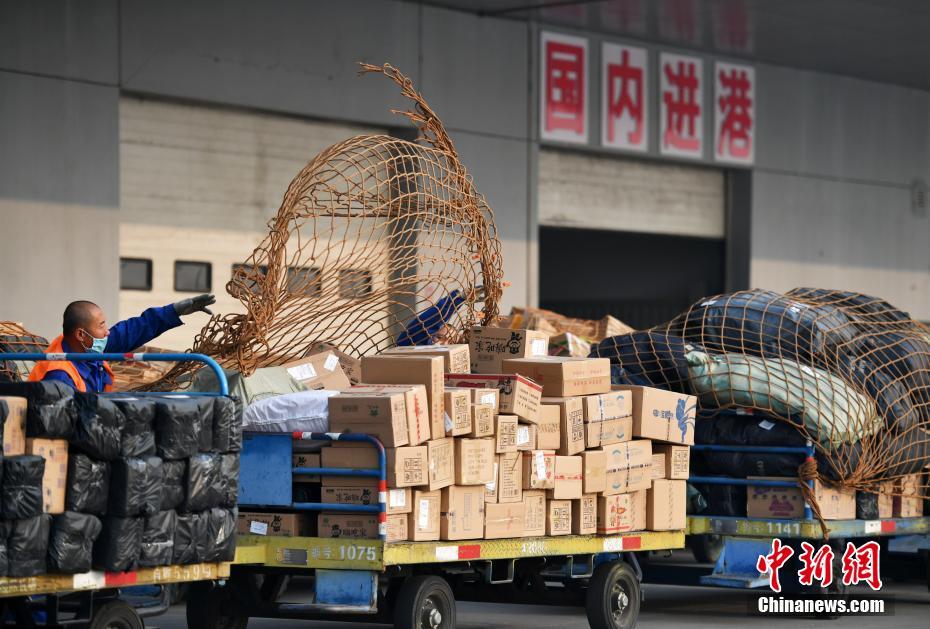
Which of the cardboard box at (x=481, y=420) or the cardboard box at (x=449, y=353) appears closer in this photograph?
the cardboard box at (x=481, y=420)

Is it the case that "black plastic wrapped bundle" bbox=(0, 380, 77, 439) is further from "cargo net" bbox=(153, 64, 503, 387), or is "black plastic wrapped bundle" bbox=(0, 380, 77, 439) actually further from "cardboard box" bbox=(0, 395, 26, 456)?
"cargo net" bbox=(153, 64, 503, 387)

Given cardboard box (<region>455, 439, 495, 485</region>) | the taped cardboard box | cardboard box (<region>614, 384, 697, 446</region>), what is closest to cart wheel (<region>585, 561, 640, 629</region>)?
cardboard box (<region>614, 384, 697, 446</region>)

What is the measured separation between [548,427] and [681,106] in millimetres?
14267

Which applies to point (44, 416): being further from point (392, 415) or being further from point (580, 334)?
point (580, 334)

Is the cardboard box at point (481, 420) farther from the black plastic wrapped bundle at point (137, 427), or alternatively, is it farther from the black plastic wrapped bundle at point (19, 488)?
the black plastic wrapped bundle at point (19, 488)

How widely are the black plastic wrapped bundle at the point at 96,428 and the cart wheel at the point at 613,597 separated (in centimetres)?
410

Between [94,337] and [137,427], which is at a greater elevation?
[94,337]

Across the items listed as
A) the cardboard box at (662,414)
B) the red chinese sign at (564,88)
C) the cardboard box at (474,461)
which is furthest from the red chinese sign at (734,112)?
the cardboard box at (474,461)

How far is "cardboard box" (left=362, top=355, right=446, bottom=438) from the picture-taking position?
30.1 feet

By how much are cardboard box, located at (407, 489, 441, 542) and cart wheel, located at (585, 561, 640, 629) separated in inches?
66.8

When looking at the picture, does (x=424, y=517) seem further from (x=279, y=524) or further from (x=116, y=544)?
(x=116, y=544)

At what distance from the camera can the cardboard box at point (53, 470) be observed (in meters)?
7.10

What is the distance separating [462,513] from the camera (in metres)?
9.32

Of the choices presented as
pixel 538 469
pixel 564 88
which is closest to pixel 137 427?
pixel 538 469
